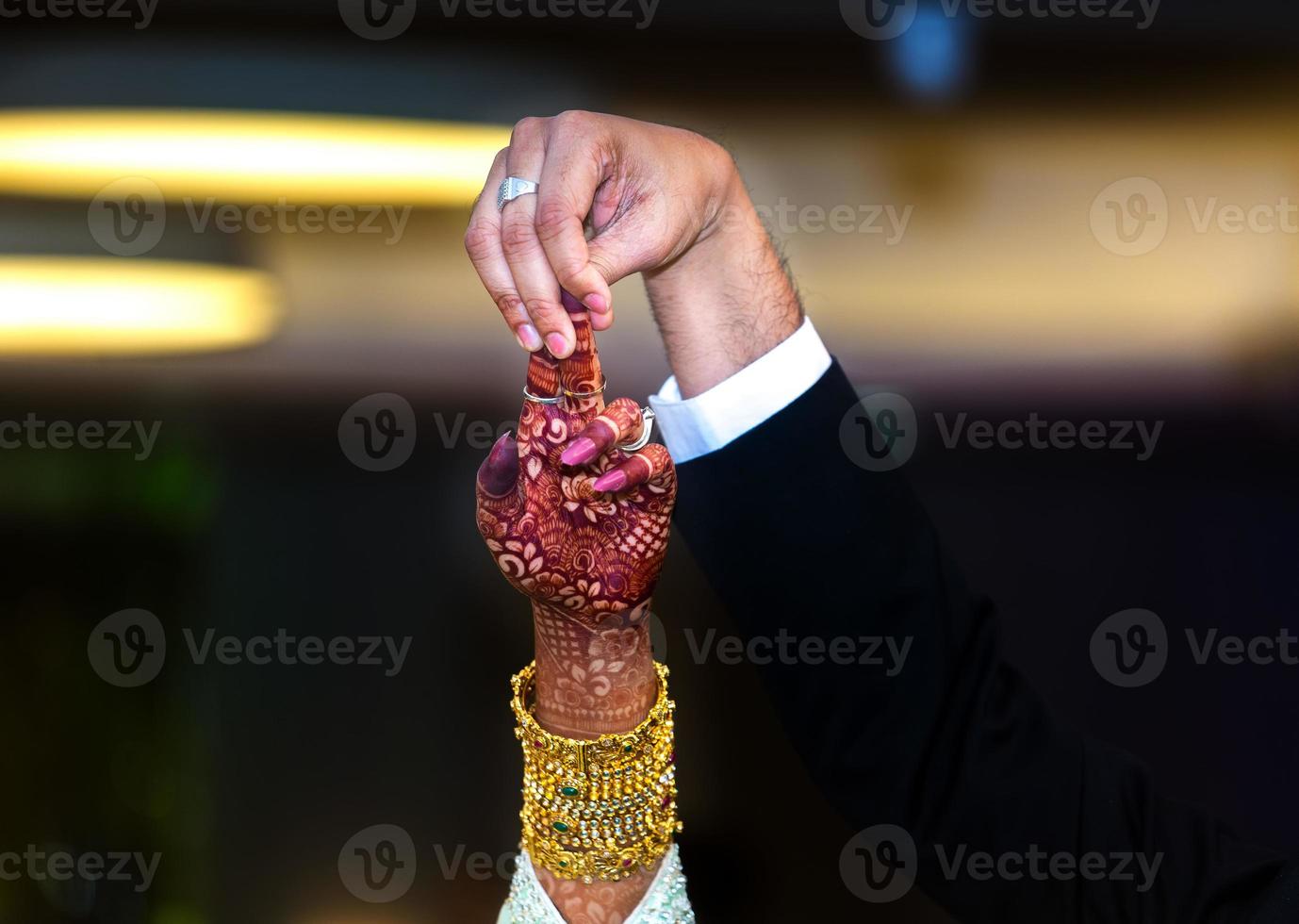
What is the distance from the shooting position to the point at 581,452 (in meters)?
0.85

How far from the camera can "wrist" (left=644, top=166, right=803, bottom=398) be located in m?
1.22

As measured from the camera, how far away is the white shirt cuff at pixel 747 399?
1.18 meters

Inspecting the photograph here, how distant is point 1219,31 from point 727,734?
1.69 m

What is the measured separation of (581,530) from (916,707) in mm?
452

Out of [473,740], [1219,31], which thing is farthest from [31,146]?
[1219,31]

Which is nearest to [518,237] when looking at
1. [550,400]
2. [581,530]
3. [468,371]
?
[550,400]

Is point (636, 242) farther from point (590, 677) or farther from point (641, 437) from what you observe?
point (590, 677)

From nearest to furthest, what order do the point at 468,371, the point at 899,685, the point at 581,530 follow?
the point at 581,530 → the point at 899,685 → the point at 468,371

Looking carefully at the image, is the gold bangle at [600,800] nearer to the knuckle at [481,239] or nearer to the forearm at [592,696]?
the forearm at [592,696]

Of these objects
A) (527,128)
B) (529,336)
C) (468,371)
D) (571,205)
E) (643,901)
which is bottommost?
Answer: (643,901)

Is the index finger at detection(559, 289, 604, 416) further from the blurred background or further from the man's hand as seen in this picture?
the blurred background

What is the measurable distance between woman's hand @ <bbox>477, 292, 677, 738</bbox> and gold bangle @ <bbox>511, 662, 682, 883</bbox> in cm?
3

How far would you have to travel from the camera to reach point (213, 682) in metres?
2.50

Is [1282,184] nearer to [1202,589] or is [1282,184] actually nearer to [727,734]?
[1202,589]
